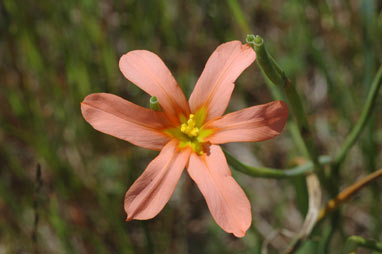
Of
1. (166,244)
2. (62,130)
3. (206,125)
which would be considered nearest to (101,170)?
(62,130)

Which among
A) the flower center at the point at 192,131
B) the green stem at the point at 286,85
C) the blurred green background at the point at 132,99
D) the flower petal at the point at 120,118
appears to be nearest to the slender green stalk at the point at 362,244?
the green stem at the point at 286,85

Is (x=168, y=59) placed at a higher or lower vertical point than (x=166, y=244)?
higher

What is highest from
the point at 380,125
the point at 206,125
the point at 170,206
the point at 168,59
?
the point at 206,125

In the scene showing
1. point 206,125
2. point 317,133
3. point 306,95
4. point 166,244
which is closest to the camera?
point 206,125

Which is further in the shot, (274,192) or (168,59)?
(168,59)

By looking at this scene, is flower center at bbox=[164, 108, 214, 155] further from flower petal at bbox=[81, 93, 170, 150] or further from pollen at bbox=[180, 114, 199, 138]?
flower petal at bbox=[81, 93, 170, 150]

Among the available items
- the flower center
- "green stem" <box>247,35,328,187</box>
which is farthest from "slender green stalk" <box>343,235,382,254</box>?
the flower center

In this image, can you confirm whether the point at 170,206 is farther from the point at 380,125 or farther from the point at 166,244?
the point at 380,125

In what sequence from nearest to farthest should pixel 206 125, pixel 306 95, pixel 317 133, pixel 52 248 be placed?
pixel 206 125 → pixel 52 248 → pixel 317 133 → pixel 306 95
